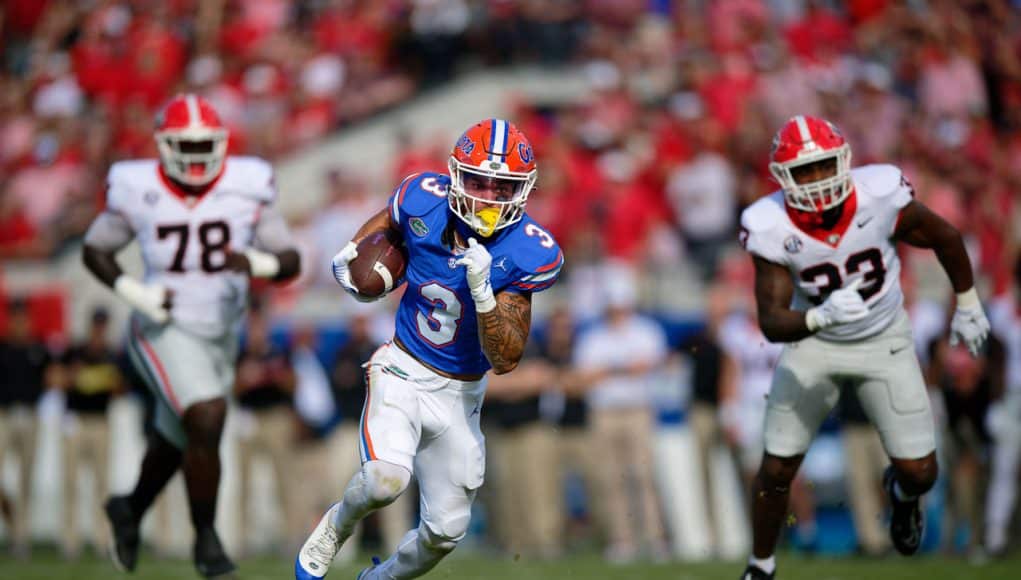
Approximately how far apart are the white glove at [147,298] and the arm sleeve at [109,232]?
31 centimetres

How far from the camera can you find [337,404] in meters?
11.7

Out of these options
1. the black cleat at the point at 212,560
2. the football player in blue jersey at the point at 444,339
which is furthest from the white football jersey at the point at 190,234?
the football player in blue jersey at the point at 444,339

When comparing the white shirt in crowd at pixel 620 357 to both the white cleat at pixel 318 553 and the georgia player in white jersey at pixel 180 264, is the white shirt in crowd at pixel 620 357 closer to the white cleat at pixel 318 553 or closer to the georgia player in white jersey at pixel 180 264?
the georgia player in white jersey at pixel 180 264

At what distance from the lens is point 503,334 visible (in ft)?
18.6

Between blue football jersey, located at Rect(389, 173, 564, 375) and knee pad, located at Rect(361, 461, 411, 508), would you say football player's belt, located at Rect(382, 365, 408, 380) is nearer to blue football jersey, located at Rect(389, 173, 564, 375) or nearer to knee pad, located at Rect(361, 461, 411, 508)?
blue football jersey, located at Rect(389, 173, 564, 375)

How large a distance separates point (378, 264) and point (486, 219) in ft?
1.68

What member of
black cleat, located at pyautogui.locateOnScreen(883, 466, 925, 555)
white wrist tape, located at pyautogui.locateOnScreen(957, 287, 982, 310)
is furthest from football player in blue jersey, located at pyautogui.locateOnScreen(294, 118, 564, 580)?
black cleat, located at pyautogui.locateOnScreen(883, 466, 925, 555)

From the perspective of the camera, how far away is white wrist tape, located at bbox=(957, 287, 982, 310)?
6772mm

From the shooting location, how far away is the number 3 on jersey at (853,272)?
6.61m

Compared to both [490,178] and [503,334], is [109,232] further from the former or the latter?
[503,334]

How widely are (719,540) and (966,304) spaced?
4777 millimetres

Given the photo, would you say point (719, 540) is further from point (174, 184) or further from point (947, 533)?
point (174, 184)

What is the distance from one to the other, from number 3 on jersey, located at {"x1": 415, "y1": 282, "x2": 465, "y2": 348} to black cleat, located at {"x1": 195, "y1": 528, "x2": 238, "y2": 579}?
185 cm

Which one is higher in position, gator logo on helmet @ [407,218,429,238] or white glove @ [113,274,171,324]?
gator logo on helmet @ [407,218,429,238]
